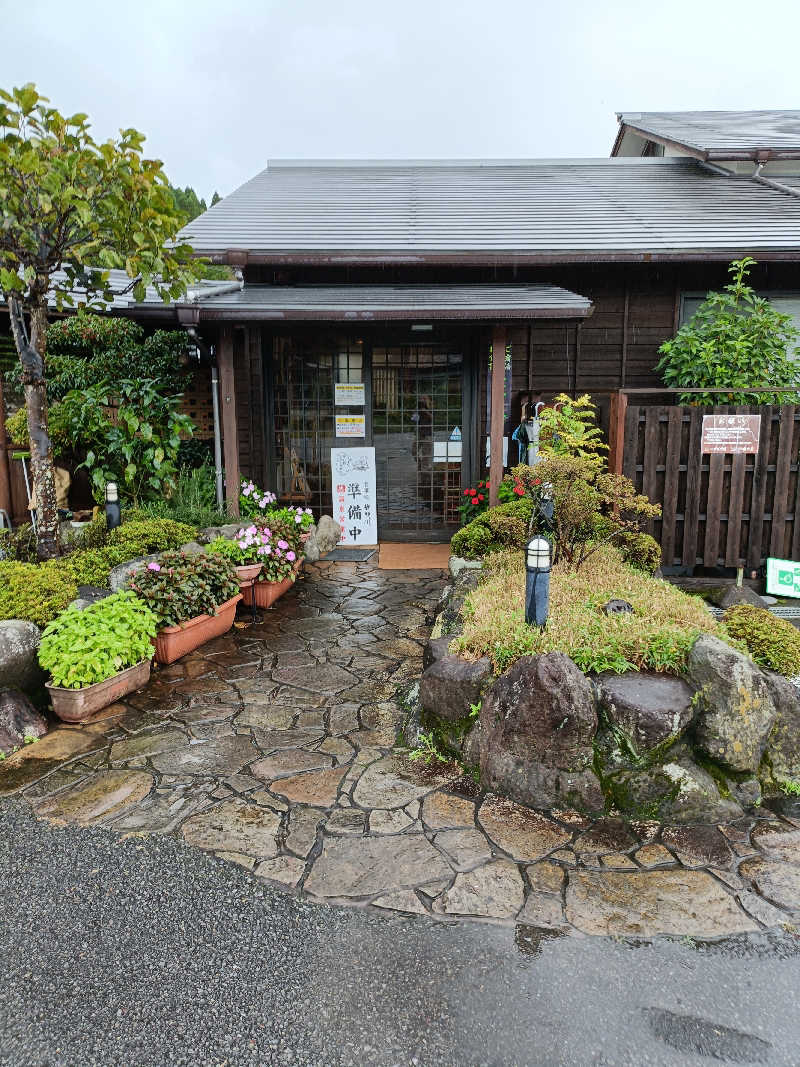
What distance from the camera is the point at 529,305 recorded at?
7.57 m

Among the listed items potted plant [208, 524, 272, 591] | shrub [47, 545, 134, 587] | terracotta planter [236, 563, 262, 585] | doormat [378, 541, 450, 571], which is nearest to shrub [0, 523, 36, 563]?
shrub [47, 545, 134, 587]

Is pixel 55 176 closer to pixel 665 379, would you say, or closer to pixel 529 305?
pixel 529 305

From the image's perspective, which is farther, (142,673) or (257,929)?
(142,673)

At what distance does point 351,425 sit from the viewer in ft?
31.4

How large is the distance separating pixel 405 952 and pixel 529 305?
22.1 feet

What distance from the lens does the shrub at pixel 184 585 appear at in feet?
17.4

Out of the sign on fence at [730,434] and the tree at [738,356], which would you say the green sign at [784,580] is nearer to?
the sign on fence at [730,434]

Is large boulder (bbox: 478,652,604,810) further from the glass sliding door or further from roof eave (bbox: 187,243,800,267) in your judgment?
roof eave (bbox: 187,243,800,267)

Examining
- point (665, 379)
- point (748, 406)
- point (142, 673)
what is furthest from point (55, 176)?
point (665, 379)

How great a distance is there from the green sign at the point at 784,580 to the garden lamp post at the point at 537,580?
3.84m

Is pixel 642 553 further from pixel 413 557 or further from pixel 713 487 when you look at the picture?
pixel 413 557

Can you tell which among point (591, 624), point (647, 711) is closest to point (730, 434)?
point (591, 624)

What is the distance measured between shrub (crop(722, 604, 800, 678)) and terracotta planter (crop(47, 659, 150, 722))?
4.20 meters

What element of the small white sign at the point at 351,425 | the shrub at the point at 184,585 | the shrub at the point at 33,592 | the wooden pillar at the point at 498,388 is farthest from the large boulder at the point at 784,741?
the small white sign at the point at 351,425
